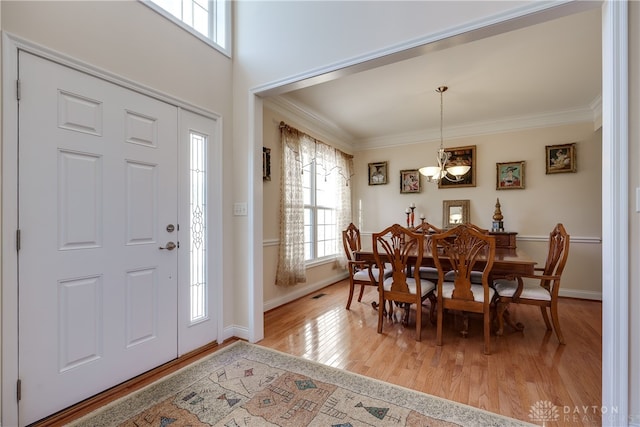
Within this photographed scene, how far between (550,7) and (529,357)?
244cm

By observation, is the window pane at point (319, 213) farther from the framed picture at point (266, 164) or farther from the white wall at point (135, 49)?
the white wall at point (135, 49)

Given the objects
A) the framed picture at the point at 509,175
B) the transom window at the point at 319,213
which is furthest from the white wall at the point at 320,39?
the framed picture at the point at 509,175

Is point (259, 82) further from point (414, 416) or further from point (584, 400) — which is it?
point (584, 400)

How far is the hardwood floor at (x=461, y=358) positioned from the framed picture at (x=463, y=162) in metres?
2.06

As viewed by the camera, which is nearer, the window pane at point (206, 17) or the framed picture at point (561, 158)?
the window pane at point (206, 17)

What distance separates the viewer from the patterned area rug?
163 centimetres

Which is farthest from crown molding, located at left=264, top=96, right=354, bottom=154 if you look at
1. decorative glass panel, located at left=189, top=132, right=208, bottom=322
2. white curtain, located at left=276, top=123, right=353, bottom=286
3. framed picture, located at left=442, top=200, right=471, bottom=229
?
framed picture, located at left=442, top=200, right=471, bottom=229

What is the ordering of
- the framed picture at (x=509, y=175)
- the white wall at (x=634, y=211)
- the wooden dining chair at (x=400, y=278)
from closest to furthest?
the white wall at (x=634, y=211)
the wooden dining chair at (x=400, y=278)
the framed picture at (x=509, y=175)

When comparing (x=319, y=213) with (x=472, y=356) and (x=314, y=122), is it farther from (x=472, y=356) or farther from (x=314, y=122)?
(x=472, y=356)

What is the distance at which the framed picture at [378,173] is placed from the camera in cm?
542

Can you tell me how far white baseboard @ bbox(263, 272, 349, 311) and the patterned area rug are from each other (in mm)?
1451

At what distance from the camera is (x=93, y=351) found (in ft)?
6.07

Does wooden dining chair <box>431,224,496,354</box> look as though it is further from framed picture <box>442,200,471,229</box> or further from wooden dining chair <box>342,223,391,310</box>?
framed picture <box>442,200,471,229</box>

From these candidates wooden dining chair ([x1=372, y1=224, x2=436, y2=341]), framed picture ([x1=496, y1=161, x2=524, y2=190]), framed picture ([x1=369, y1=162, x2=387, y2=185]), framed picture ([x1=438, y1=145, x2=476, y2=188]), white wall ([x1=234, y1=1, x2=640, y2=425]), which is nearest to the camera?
white wall ([x1=234, y1=1, x2=640, y2=425])
